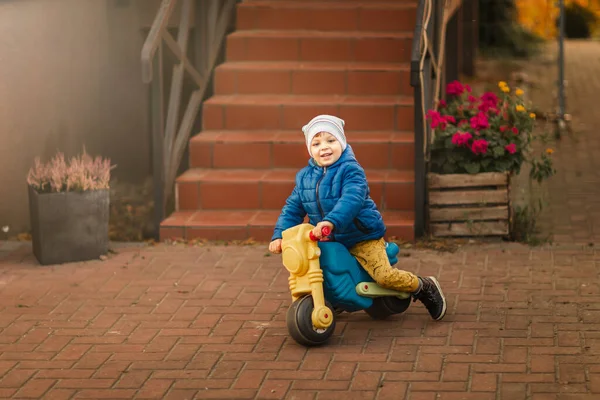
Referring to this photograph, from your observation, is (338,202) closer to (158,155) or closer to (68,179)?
(68,179)

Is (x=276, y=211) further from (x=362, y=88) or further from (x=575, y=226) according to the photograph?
(x=575, y=226)

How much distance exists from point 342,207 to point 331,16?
177 inches

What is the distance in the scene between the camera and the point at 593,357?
521 centimetres

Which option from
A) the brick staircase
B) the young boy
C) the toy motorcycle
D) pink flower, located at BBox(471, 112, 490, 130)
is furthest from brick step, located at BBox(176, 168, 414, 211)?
the toy motorcycle

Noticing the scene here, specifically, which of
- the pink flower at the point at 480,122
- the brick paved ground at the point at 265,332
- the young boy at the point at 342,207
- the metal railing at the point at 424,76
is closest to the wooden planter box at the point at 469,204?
the metal railing at the point at 424,76

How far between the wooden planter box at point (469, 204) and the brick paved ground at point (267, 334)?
30 cm

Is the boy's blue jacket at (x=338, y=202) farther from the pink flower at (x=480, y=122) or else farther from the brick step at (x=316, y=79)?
the brick step at (x=316, y=79)

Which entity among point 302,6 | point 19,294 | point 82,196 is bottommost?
point 19,294

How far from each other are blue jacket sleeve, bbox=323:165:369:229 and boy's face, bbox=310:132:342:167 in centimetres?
10

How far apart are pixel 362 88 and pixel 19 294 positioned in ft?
11.8

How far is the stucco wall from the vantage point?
8.00 m

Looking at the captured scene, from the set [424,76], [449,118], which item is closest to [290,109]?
[424,76]

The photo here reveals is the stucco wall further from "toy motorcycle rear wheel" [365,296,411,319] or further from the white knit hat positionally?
"toy motorcycle rear wheel" [365,296,411,319]

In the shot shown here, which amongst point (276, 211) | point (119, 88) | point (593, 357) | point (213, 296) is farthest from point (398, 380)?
point (119, 88)
